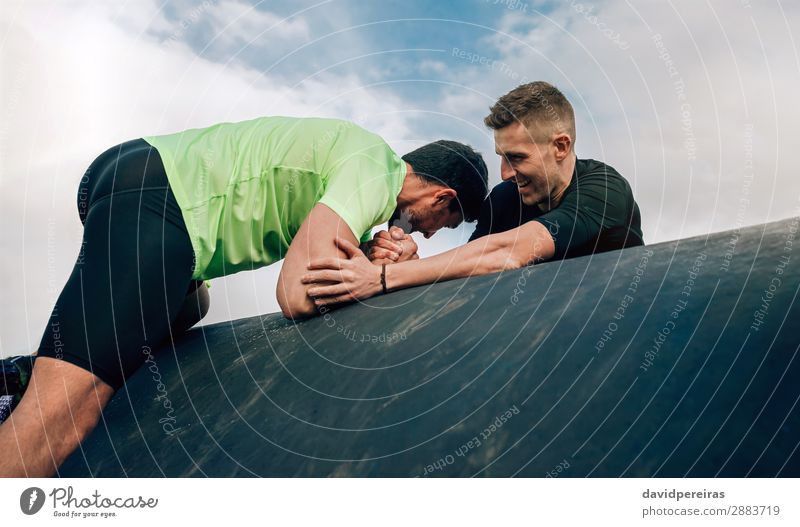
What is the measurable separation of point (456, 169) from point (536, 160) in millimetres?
918

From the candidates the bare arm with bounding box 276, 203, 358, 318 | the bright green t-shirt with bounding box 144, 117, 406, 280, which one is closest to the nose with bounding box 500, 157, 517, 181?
the bright green t-shirt with bounding box 144, 117, 406, 280

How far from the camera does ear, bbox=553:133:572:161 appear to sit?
3.87 m

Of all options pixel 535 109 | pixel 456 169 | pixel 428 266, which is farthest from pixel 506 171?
pixel 428 266

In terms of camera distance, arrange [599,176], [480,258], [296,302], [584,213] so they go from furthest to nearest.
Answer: [599,176]
[584,213]
[480,258]
[296,302]

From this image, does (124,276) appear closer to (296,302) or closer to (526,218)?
(296,302)

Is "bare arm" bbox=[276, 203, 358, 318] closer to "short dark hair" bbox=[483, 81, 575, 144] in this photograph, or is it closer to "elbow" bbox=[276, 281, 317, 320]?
"elbow" bbox=[276, 281, 317, 320]

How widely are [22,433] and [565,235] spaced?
2.18 metres

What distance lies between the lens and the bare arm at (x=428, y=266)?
7.52 ft

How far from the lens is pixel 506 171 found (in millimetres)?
3957

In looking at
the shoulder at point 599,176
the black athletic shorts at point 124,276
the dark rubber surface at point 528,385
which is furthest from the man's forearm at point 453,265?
the shoulder at point 599,176

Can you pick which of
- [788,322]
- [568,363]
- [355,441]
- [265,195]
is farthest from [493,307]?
[265,195]

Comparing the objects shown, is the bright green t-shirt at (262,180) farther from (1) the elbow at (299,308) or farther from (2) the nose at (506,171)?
(2) the nose at (506,171)

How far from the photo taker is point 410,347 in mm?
1768
